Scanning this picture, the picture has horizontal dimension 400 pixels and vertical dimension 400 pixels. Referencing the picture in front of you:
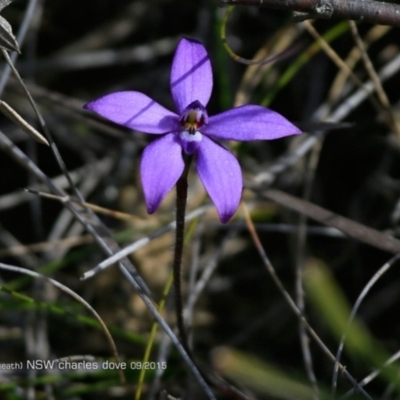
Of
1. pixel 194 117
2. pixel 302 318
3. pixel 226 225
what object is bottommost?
pixel 302 318

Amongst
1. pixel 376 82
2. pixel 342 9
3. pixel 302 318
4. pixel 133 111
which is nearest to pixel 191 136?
pixel 133 111

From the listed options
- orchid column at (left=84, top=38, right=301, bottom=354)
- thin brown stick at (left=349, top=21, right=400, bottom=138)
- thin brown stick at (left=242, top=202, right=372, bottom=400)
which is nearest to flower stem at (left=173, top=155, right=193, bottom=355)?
orchid column at (left=84, top=38, right=301, bottom=354)

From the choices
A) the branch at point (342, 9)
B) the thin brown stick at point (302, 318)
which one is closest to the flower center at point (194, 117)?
the branch at point (342, 9)

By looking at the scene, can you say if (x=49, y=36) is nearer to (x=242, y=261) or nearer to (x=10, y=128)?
(x=10, y=128)

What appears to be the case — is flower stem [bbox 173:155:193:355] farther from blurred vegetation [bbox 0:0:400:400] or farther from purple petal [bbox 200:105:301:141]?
blurred vegetation [bbox 0:0:400:400]

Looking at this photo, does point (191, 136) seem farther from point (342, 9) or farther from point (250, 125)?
point (342, 9)

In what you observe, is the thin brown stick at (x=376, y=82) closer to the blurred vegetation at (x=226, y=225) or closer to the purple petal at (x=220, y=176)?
the blurred vegetation at (x=226, y=225)

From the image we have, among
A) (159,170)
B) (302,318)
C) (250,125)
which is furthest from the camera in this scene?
(302,318)
